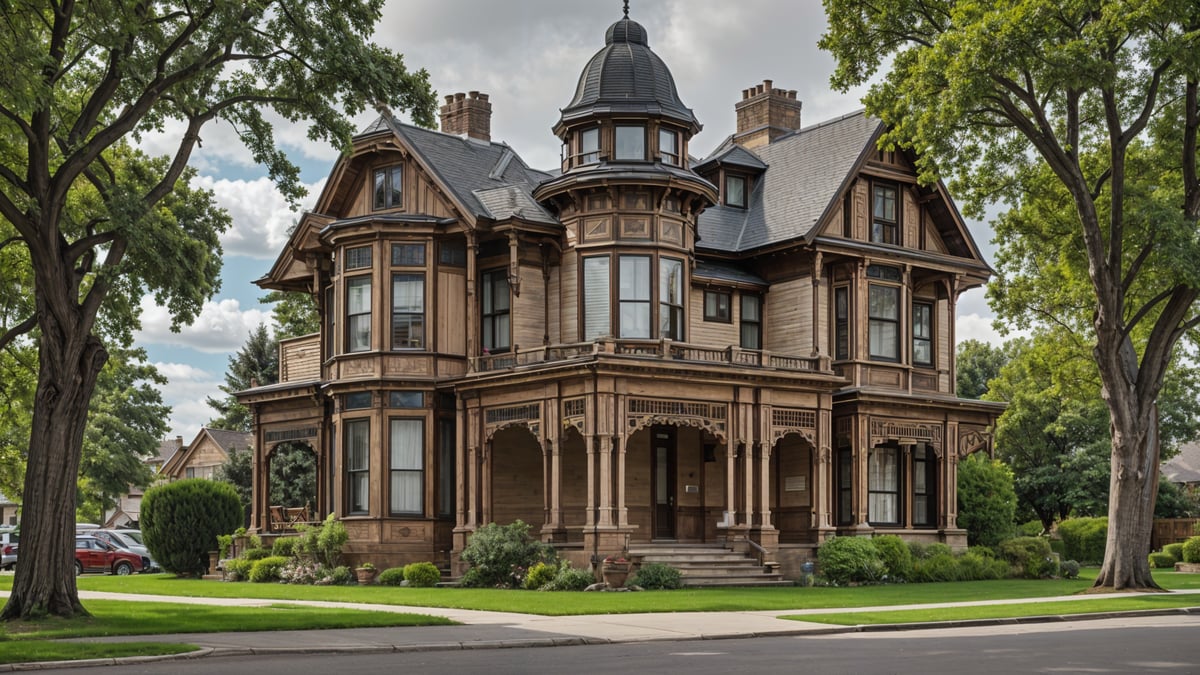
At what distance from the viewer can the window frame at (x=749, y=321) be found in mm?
39688

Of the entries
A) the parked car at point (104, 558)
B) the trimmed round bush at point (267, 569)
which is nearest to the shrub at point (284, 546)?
the trimmed round bush at point (267, 569)

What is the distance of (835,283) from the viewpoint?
129 feet

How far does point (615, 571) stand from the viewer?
3058 cm

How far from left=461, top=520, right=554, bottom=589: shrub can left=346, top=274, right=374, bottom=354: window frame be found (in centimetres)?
698

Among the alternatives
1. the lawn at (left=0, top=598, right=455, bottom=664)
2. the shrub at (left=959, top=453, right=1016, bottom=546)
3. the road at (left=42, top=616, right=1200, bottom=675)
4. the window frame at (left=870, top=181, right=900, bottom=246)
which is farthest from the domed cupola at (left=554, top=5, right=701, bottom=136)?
the road at (left=42, top=616, right=1200, bottom=675)

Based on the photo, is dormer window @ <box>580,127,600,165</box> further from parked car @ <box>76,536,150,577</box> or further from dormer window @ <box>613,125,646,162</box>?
parked car @ <box>76,536,150,577</box>

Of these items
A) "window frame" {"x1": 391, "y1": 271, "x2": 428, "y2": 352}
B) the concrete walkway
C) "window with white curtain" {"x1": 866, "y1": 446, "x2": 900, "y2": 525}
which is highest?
"window frame" {"x1": 391, "y1": 271, "x2": 428, "y2": 352}

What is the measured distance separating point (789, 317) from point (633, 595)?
13.3m

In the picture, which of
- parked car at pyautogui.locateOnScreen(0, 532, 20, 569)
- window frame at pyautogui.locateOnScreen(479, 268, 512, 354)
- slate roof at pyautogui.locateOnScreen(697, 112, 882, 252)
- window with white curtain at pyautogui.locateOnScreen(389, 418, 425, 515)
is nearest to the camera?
window with white curtain at pyautogui.locateOnScreen(389, 418, 425, 515)

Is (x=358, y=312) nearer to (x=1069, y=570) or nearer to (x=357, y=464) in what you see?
(x=357, y=464)

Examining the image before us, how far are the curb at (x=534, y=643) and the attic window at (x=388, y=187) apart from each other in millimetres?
21293

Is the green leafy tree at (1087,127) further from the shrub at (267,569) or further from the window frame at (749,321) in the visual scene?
the shrub at (267,569)

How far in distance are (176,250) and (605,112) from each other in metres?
15.6

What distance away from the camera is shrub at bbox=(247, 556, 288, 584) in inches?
1459
